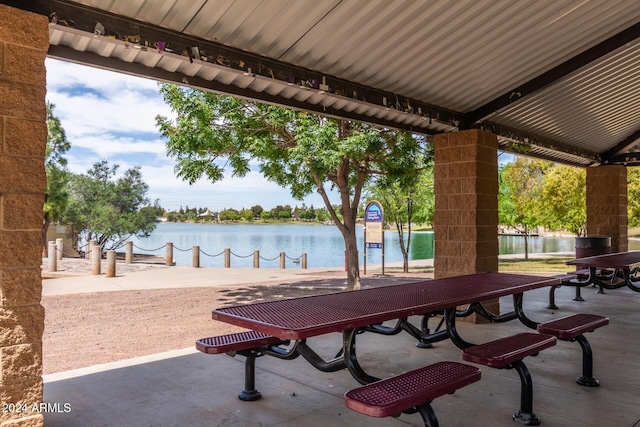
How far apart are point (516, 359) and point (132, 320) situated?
23.3 feet

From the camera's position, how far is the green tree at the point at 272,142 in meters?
9.89

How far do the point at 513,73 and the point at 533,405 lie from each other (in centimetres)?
387

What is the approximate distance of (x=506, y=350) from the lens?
333 centimetres

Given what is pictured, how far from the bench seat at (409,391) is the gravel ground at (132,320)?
177 inches

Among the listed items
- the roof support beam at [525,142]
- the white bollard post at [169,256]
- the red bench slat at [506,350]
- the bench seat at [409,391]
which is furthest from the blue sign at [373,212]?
the bench seat at [409,391]

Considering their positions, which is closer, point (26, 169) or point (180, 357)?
point (26, 169)

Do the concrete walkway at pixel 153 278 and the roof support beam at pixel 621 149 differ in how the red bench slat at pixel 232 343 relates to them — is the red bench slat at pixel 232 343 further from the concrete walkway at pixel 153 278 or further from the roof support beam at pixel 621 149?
the roof support beam at pixel 621 149

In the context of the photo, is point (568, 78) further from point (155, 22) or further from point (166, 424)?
point (166, 424)

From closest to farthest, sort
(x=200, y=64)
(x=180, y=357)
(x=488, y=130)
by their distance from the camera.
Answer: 1. (x=200, y=64)
2. (x=180, y=357)
3. (x=488, y=130)

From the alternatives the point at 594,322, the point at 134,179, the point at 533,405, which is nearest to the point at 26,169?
the point at 533,405

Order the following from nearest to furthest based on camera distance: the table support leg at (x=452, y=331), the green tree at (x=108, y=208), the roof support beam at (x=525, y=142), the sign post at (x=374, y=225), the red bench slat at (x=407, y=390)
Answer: the red bench slat at (x=407, y=390) < the table support leg at (x=452, y=331) < the roof support beam at (x=525, y=142) < the sign post at (x=374, y=225) < the green tree at (x=108, y=208)

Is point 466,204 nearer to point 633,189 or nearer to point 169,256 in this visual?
point 169,256

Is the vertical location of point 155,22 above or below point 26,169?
above

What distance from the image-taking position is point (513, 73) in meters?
5.71
